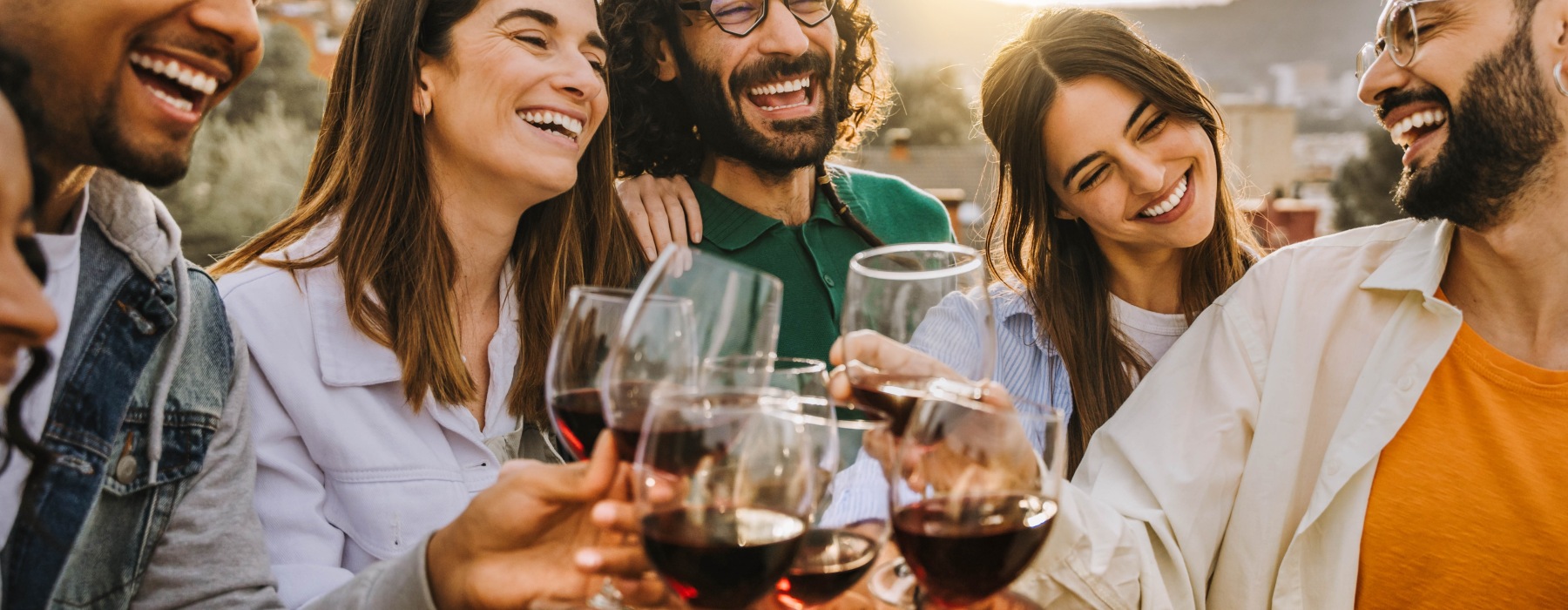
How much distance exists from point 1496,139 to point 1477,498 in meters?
0.74

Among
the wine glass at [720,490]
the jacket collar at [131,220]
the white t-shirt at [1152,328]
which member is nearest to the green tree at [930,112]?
the white t-shirt at [1152,328]

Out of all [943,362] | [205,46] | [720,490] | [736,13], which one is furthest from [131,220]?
[736,13]

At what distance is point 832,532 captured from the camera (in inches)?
59.5

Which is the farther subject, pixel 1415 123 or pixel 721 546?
pixel 1415 123

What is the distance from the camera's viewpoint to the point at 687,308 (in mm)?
1581

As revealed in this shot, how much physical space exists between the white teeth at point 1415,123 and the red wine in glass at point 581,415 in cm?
192

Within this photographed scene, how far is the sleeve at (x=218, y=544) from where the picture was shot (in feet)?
6.53

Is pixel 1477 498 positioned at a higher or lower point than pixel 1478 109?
lower

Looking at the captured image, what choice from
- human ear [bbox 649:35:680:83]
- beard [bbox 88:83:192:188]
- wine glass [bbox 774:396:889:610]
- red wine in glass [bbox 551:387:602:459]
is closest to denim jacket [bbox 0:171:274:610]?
beard [bbox 88:83:192:188]

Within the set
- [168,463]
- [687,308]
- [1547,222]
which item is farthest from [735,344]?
[1547,222]

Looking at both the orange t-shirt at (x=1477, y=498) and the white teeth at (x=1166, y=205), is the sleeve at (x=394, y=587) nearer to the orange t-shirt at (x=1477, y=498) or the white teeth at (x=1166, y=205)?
the orange t-shirt at (x=1477, y=498)

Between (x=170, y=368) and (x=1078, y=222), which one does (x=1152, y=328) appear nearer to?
(x=1078, y=222)

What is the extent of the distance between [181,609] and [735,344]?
1193 millimetres

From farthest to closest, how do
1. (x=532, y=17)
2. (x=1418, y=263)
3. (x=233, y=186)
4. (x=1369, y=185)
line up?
(x=1369, y=185) → (x=233, y=186) → (x=532, y=17) → (x=1418, y=263)
